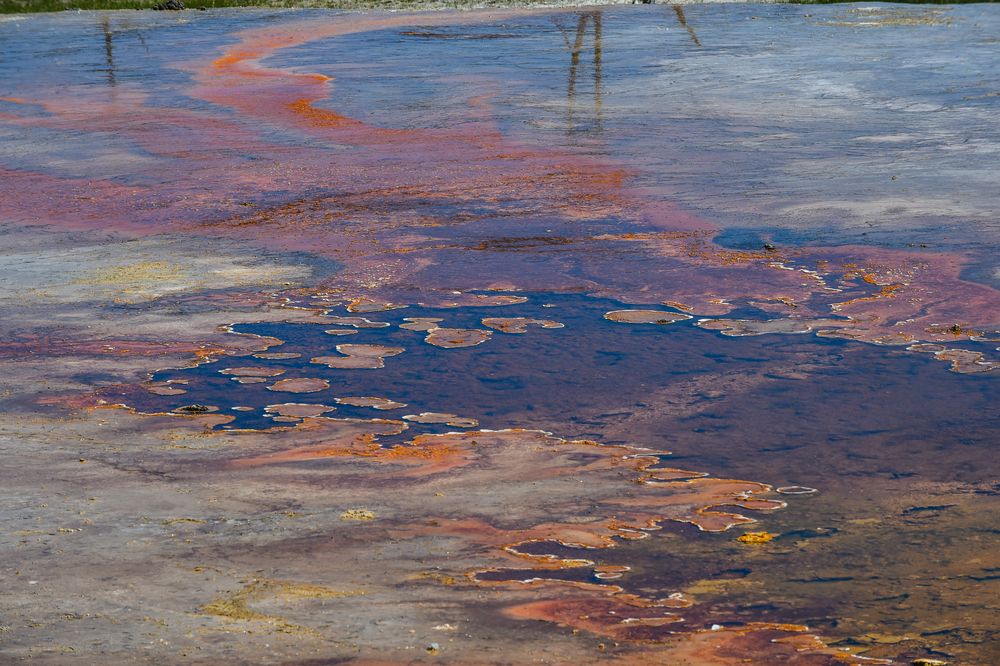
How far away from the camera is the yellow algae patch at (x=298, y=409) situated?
570cm

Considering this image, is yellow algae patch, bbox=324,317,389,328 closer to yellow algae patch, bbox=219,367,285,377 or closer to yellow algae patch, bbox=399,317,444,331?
yellow algae patch, bbox=399,317,444,331

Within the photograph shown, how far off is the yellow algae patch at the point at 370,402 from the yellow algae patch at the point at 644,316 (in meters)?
1.55

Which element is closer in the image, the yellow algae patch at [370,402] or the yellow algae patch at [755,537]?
the yellow algae patch at [755,537]

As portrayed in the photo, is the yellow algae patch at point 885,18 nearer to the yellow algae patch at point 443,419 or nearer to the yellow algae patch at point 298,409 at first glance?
the yellow algae patch at point 443,419

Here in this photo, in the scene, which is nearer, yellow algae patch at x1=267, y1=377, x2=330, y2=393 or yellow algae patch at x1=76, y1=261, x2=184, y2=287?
yellow algae patch at x1=267, y1=377, x2=330, y2=393

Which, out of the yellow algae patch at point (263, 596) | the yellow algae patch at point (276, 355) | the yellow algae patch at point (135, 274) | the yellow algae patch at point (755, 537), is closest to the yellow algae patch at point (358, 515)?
the yellow algae patch at point (263, 596)

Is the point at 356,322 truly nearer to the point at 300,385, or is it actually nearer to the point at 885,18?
the point at 300,385

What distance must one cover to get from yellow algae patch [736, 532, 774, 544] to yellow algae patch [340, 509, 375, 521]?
1.28m

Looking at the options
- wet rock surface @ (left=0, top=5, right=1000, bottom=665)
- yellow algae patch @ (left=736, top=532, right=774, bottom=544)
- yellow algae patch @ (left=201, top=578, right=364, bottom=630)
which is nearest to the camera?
yellow algae patch @ (left=201, top=578, right=364, bottom=630)

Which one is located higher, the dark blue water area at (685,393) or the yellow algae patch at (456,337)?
the yellow algae patch at (456,337)

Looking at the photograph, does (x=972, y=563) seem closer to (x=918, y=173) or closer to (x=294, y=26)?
(x=918, y=173)

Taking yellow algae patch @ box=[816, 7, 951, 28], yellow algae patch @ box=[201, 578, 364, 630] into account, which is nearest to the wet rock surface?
yellow algae patch @ box=[201, 578, 364, 630]

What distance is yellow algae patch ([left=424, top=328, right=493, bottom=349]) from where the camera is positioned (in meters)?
6.59

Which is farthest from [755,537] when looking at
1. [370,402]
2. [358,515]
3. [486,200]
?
[486,200]
